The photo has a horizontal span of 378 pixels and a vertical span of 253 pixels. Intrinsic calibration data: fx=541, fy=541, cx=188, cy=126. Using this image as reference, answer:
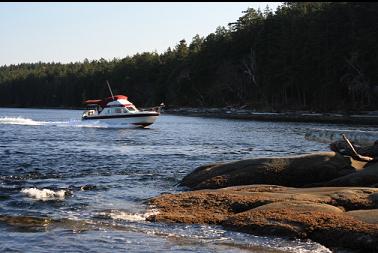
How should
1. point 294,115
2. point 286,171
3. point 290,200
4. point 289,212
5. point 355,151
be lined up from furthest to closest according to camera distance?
point 294,115, point 355,151, point 286,171, point 290,200, point 289,212

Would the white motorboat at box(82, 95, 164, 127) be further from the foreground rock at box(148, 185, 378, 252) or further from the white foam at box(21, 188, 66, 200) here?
the foreground rock at box(148, 185, 378, 252)

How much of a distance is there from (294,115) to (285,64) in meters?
14.5

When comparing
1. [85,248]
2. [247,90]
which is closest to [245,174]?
[85,248]

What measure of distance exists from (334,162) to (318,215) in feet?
20.7

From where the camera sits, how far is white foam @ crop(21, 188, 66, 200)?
53.2ft

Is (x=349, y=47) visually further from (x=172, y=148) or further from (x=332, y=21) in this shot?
(x=172, y=148)

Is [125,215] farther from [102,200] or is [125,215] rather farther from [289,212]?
[289,212]

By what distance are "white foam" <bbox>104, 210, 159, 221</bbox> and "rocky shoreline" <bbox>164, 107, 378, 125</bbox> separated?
167ft

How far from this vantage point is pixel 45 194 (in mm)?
16484

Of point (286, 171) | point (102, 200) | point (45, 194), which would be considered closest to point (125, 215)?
point (102, 200)

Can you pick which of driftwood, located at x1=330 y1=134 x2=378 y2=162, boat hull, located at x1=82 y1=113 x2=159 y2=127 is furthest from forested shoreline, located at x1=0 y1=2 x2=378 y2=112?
driftwood, located at x1=330 y1=134 x2=378 y2=162

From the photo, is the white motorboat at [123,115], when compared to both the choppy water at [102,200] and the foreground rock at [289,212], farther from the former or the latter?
the foreground rock at [289,212]

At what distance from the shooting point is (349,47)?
3093 inches

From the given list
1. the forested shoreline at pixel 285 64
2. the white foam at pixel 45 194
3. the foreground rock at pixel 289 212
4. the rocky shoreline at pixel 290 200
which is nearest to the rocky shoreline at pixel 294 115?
the forested shoreline at pixel 285 64
